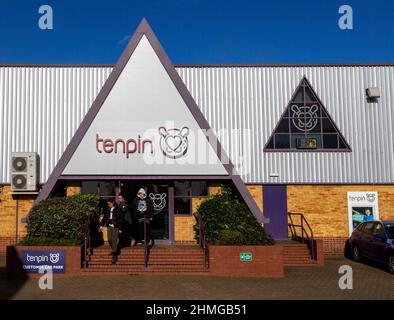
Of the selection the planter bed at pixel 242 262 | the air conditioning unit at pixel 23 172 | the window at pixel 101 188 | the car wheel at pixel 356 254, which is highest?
the air conditioning unit at pixel 23 172

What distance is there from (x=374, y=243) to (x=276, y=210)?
458 centimetres

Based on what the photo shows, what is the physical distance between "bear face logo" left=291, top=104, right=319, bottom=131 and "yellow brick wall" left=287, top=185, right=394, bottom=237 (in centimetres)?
252

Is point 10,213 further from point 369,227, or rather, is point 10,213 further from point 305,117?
point 369,227

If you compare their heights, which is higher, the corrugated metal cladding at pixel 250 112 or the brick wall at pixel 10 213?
the corrugated metal cladding at pixel 250 112

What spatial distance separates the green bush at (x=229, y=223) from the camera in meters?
13.0

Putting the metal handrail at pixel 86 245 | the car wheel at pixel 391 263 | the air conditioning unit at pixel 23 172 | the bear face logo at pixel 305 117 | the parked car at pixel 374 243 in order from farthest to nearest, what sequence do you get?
the bear face logo at pixel 305 117 < the air conditioning unit at pixel 23 172 < the parked car at pixel 374 243 < the car wheel at pixel 391 263 < the metal handrail at pixel 86 245

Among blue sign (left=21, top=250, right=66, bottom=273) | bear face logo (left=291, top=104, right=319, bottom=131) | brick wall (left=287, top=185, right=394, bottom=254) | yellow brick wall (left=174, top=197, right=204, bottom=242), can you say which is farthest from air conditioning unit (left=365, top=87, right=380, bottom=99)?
blue sign (left=21, top=250, right=66, bottom=273)

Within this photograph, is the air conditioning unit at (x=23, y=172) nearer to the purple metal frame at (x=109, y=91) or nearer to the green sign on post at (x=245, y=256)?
the purple metal frame at (x=109, y=91)

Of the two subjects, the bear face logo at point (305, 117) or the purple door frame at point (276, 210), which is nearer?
the purple door frame at point (276, 210)

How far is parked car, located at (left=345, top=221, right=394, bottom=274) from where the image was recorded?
44.2 feet

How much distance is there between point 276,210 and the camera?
18234 mm

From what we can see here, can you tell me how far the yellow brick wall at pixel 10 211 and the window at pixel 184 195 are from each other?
5962mm

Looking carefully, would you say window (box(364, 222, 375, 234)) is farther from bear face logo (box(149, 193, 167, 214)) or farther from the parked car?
bear face logo (box(149, 193, 167, 214))

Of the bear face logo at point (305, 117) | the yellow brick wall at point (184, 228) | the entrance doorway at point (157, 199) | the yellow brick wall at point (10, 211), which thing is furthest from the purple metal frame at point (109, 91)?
the bear face logo at point (305, 117)
